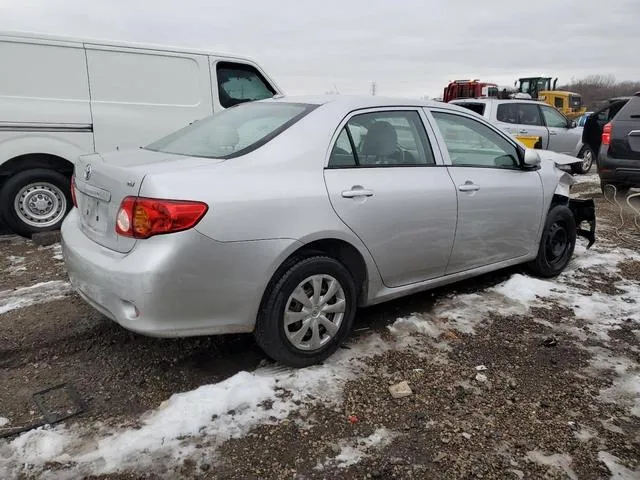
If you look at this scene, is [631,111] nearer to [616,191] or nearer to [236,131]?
[616,191]

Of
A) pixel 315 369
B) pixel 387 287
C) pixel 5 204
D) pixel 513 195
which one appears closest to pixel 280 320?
pixel 315 369

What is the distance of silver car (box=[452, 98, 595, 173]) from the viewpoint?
10766mm

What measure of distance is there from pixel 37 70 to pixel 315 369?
4.65 m

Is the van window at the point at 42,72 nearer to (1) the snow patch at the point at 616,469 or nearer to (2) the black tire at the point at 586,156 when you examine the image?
(1) the snow patch at the point at 616,469

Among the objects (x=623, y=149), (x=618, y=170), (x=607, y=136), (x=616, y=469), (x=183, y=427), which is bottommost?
(x=616, y=469)

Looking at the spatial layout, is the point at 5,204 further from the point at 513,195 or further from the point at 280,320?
the point at 513,195

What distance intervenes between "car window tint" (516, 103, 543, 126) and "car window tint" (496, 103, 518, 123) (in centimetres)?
15

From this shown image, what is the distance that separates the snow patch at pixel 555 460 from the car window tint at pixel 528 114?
389 inches

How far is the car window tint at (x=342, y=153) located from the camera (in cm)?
313

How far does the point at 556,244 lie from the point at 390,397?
2754 millimetres

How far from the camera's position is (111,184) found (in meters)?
2.77

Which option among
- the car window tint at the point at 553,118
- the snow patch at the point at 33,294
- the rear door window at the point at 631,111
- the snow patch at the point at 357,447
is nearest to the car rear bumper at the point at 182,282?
the snow patch at the point at 357,447

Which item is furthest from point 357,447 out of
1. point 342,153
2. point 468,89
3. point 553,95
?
point 553,95

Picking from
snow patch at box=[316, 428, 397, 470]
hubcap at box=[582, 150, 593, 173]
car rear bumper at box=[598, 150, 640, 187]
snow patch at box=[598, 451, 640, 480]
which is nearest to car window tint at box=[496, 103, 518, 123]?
hubcap at box=[582, 150, 593, 173]
